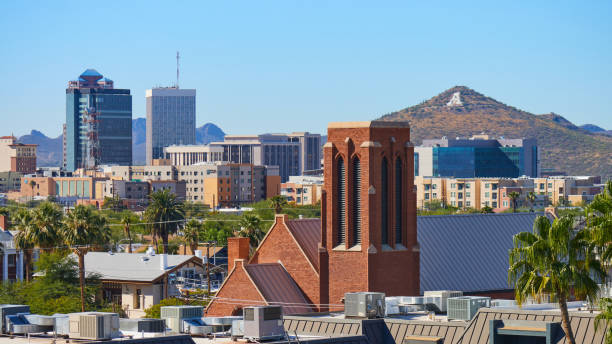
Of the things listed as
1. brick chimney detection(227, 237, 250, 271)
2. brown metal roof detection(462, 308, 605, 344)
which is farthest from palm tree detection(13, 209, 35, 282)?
brown metal roof detection(462, 308, 605, 344)

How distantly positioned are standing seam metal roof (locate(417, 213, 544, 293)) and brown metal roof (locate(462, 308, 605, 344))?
90.4ft

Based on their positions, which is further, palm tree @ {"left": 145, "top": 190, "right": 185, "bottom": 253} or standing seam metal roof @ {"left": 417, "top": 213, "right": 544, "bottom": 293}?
palm tree @ {"left": 145, "top": 190, "right": 185, "bottom": 253}

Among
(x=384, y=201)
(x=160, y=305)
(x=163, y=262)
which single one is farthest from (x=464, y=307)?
(x=163, y=262)

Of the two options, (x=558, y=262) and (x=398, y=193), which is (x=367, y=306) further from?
(x=398, y=193)

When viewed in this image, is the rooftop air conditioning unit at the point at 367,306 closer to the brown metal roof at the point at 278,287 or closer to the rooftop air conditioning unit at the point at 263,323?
the rooftop air conditioning unit at the point at 263,323

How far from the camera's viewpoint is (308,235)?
70812mm

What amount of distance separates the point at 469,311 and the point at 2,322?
1641 cm

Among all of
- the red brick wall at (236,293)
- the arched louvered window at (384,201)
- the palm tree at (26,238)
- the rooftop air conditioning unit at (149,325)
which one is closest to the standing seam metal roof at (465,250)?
the arched louvered window at (384,201)

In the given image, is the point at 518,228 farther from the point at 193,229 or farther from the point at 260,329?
the point at 193,229

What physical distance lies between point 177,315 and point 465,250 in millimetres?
31128

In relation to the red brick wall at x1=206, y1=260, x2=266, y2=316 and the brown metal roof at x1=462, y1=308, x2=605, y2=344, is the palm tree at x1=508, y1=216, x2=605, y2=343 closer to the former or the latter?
the brown metal roof at x1=462, y1=308, x2=605, y2=344

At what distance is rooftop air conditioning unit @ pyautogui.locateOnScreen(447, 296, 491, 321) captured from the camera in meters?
48.8

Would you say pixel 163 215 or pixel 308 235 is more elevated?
pixel 308 235

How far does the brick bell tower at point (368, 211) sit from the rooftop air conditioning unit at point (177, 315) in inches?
727
